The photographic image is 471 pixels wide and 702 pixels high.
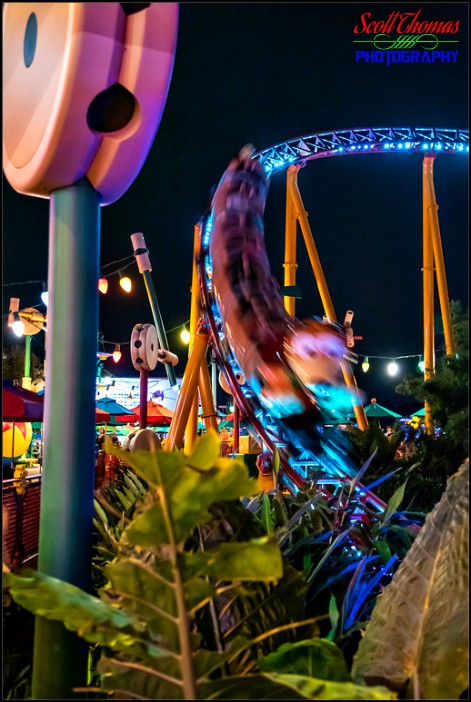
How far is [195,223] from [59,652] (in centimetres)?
561

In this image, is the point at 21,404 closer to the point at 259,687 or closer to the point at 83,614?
the point at 83,614

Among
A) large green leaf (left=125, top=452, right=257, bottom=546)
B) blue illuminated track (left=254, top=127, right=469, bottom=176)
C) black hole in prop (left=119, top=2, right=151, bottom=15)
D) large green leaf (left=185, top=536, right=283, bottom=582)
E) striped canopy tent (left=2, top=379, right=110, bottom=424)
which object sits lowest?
large green leaf (left=185, top=536, right=283, bottom=582)

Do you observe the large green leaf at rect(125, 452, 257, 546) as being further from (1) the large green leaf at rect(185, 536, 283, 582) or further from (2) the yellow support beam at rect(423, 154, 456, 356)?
(2) the yellow support beam at rect(423, 154, 456, 356)

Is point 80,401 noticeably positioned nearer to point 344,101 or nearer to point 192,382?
point 344,101

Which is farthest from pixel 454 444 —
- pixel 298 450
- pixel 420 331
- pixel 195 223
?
pixel 420 331

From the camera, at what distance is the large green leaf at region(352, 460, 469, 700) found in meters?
1.00

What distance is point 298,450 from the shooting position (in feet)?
11.9

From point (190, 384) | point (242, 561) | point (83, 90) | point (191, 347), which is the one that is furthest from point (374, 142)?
point (242, 561)

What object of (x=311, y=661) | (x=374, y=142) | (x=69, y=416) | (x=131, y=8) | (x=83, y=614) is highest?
(x=374, y=142)

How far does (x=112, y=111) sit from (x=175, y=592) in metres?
1.32

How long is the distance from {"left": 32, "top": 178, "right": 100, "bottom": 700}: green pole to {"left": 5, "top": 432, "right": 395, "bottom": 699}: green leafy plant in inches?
20.9

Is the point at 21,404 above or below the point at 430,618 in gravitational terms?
above

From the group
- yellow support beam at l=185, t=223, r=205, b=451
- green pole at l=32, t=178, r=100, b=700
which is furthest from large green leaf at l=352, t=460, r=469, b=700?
yellow support beam at l=185, t=223, r=205, b=451

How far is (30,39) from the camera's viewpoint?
5.60ft
